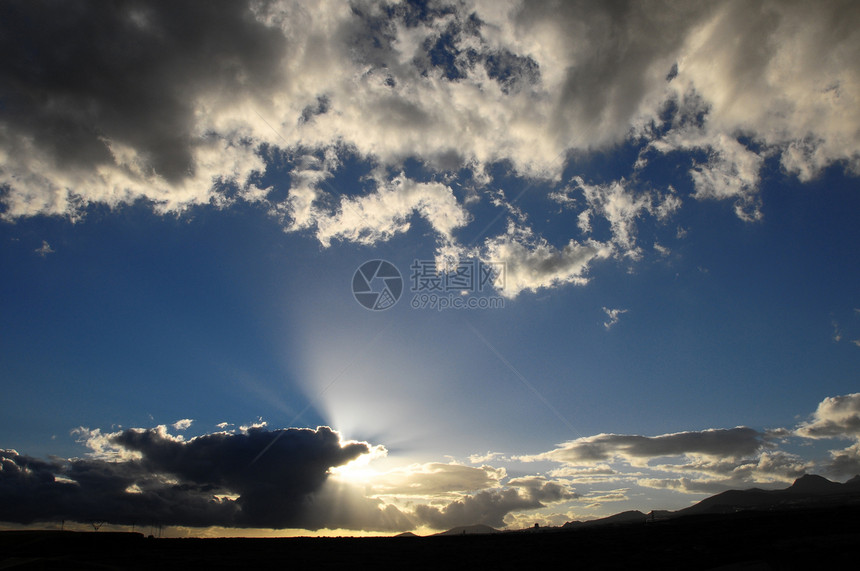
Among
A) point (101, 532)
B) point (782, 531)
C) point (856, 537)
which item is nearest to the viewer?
point (856, 537)

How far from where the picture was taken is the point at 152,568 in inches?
2623

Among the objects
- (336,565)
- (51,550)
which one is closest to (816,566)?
(336,565)

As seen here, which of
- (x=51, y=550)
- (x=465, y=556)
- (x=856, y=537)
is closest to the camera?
(x=856, y=537)

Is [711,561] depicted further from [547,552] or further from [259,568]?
[259,568]

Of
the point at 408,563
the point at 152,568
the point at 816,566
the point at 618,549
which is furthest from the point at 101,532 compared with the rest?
the point at 816,566

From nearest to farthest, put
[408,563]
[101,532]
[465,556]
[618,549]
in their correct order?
[618,549]
[408,563]
[465,556]
[101,532]

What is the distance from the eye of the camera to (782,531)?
194 ft

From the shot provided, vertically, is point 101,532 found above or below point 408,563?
above

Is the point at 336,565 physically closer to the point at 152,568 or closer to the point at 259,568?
the point at 259,568

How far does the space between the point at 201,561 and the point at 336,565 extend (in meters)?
29.1

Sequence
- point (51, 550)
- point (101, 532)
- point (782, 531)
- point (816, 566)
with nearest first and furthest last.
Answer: point (816, 566)
point (782, 531)
point (51, 550)
point (101, 532)

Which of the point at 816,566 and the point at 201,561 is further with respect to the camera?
the point at 201,561

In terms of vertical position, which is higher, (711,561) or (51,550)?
(51,550)

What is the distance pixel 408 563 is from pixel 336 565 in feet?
37.7
